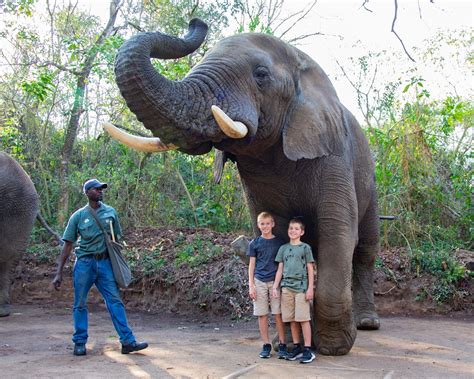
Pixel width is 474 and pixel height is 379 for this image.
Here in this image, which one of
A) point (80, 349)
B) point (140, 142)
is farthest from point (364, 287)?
point (140, 142)

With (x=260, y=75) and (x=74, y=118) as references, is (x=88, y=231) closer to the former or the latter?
(x=260, y=75)

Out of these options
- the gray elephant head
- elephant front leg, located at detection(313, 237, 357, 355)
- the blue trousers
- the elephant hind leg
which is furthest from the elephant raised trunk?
the elephant hind leg

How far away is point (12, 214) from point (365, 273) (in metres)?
5.30

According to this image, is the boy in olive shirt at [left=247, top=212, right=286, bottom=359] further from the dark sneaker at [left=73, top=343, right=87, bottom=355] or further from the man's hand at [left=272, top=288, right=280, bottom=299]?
the dark sneaker at [left=73, top=343, right=87, bottom=355]

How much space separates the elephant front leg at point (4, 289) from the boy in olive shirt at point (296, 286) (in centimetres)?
491

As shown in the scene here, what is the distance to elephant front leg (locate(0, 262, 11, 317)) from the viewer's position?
9.36m

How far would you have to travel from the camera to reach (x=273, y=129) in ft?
19.8

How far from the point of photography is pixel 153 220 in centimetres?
1375

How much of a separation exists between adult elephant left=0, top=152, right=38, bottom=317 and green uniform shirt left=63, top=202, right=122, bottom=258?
12.3 ft

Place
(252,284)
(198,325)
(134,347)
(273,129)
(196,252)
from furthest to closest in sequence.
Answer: (196,252) → (198,325) → (134,347) → (252,284) → (273,129)

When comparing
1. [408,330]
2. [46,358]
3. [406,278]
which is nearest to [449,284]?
[406,278]

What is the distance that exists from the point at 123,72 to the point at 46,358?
9.62 ft

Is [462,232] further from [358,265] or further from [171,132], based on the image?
[171,132]

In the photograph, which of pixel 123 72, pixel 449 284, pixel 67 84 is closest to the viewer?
pixel 123 72
